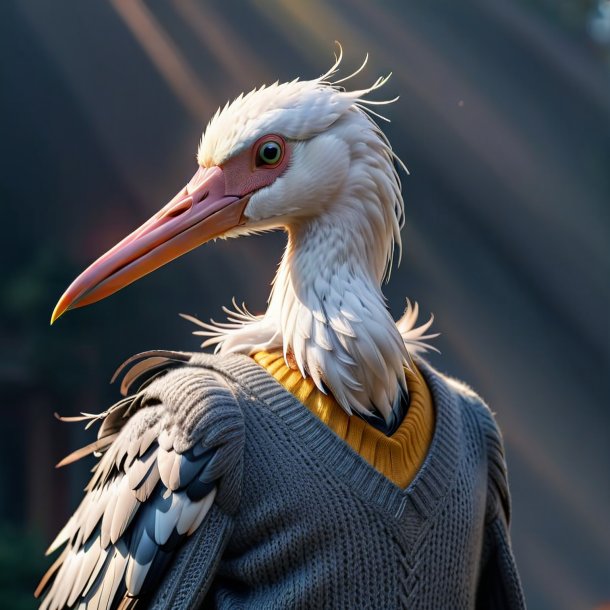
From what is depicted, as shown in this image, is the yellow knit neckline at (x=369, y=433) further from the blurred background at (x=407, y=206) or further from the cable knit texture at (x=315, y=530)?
the blurred background at (x=407, y=206)

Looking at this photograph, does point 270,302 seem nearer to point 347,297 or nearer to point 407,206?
point 347,297

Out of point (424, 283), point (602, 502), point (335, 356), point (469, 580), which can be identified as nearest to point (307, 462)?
point (335, 356)

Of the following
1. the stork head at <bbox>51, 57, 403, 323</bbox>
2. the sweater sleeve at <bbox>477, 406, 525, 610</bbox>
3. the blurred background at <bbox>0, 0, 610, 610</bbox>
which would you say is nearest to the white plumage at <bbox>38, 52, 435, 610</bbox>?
the stork head at <bbox>51, 57, 403, 323</bbox>

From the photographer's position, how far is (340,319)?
920 mm

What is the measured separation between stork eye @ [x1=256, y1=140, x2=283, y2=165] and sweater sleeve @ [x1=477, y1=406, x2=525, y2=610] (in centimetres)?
37

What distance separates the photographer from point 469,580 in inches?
37.6

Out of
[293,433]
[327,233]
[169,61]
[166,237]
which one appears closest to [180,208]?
[166,237]

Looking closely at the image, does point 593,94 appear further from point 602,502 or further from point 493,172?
point 602,502

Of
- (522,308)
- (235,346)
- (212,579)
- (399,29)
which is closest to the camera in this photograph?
(212,579)

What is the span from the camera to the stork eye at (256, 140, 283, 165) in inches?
37.6

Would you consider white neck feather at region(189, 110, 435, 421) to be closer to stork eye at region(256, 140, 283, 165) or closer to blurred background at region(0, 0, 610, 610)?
stork eye at region(256, 140, 283, 165)

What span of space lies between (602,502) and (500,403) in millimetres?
431

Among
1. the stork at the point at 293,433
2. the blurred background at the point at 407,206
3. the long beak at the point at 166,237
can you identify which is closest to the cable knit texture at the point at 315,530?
the stork at the point at 293,433

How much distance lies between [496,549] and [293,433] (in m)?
0.30
